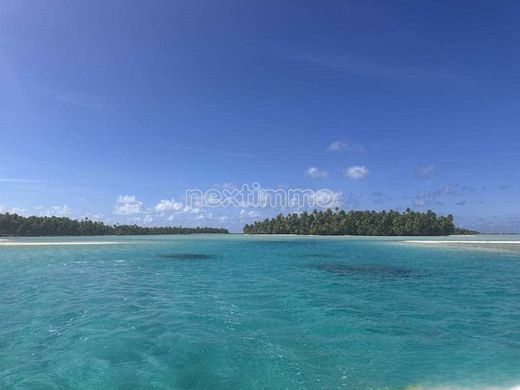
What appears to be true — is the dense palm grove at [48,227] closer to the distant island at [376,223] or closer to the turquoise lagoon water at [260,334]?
the distant island at [376,223]

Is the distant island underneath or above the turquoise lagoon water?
above

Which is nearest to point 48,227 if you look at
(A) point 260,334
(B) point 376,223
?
(B) point 376,223

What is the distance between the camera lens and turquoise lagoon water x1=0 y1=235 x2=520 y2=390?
8.76m

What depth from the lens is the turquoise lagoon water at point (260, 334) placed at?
876 centimetres

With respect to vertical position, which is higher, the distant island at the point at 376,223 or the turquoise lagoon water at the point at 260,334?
the distant island at the point at 376,223

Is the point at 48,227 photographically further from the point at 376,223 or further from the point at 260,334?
the point at 260,334

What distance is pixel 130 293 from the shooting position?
19.9 m

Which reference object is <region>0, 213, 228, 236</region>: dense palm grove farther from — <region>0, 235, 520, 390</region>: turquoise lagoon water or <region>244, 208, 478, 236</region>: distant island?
<region>0, 235, 520, 390</region>: turquoise lagoon water

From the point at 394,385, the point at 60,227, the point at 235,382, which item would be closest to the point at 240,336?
the point at 235,382

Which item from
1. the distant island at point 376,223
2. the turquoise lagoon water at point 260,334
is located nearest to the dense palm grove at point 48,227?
the distant island at point 376,223

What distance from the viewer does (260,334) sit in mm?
12312

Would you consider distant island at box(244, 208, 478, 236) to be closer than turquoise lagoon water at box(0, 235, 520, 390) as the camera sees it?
No

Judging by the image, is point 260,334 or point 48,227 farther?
point 48,227

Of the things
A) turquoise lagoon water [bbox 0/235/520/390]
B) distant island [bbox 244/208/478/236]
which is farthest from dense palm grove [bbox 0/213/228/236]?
turquoise lagoon water [bbox 0/235/520/390]
